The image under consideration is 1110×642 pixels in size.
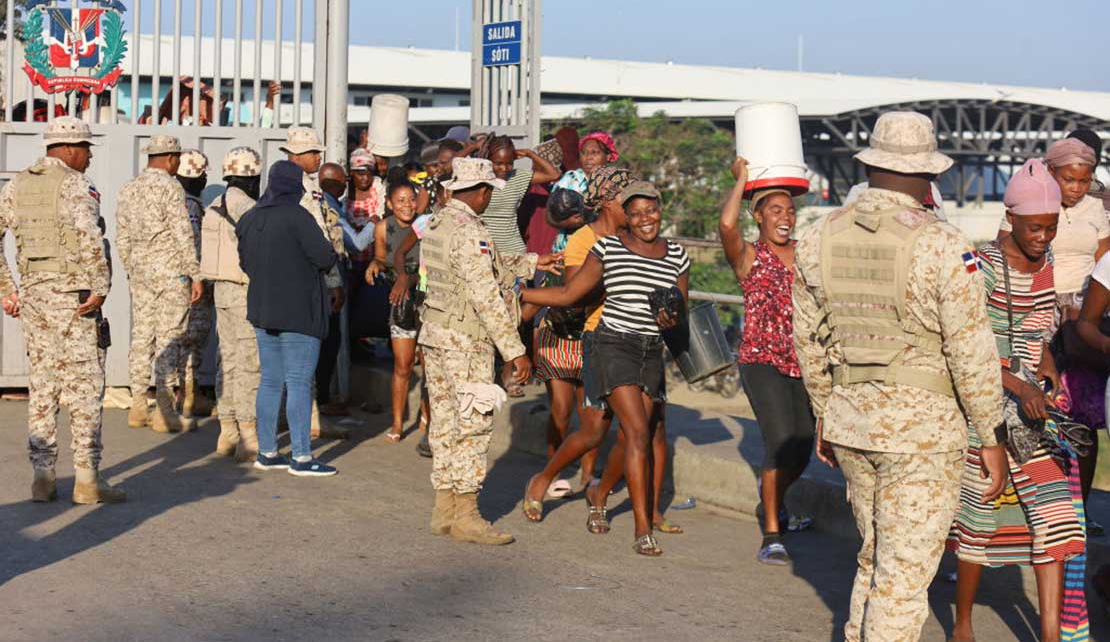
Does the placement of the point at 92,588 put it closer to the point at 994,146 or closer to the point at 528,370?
the point at 528,370

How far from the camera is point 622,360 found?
289 inches

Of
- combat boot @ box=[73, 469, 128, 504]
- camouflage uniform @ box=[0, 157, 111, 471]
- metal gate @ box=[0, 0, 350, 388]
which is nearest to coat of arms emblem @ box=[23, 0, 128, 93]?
metal gate @ box=[0, 0, 350, 388]

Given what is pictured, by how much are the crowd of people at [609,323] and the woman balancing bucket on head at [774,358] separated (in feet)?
0.05

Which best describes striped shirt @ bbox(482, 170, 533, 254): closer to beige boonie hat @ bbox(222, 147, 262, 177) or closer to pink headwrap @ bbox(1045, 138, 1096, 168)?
beige boonie hat @ bbox(222, 147, 262, 177)

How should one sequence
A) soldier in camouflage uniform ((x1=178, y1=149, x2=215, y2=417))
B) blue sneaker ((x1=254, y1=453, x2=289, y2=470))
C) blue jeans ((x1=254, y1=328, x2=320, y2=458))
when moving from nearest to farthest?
1. blue jeans ((x1=254, y1=328, x2=320, y2=458))
2. blue sneaker ((x1=254, y1=453, x2=289, y2=470))
3. soldier in camouflage uniform ((x1=178, y1=149, x2=215, y2=417))

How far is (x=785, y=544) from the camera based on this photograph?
298 inches

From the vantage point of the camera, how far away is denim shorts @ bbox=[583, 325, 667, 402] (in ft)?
24.1

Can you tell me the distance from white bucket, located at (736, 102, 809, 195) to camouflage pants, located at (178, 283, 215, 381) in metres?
4.73

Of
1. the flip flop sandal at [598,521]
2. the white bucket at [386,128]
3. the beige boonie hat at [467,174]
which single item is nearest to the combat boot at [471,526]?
the flip flop sandal at [598,521]

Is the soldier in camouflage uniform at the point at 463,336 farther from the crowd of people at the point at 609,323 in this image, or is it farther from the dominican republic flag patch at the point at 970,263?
the dominican republic flag patch at the point at 970,263

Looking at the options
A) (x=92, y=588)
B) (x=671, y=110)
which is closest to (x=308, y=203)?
(x=92, y=588)

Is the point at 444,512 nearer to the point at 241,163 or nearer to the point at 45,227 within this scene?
the point at 45,227

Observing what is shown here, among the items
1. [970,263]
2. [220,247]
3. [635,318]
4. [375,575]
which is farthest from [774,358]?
[220,247]

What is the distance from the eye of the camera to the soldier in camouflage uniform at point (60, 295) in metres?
7.94
